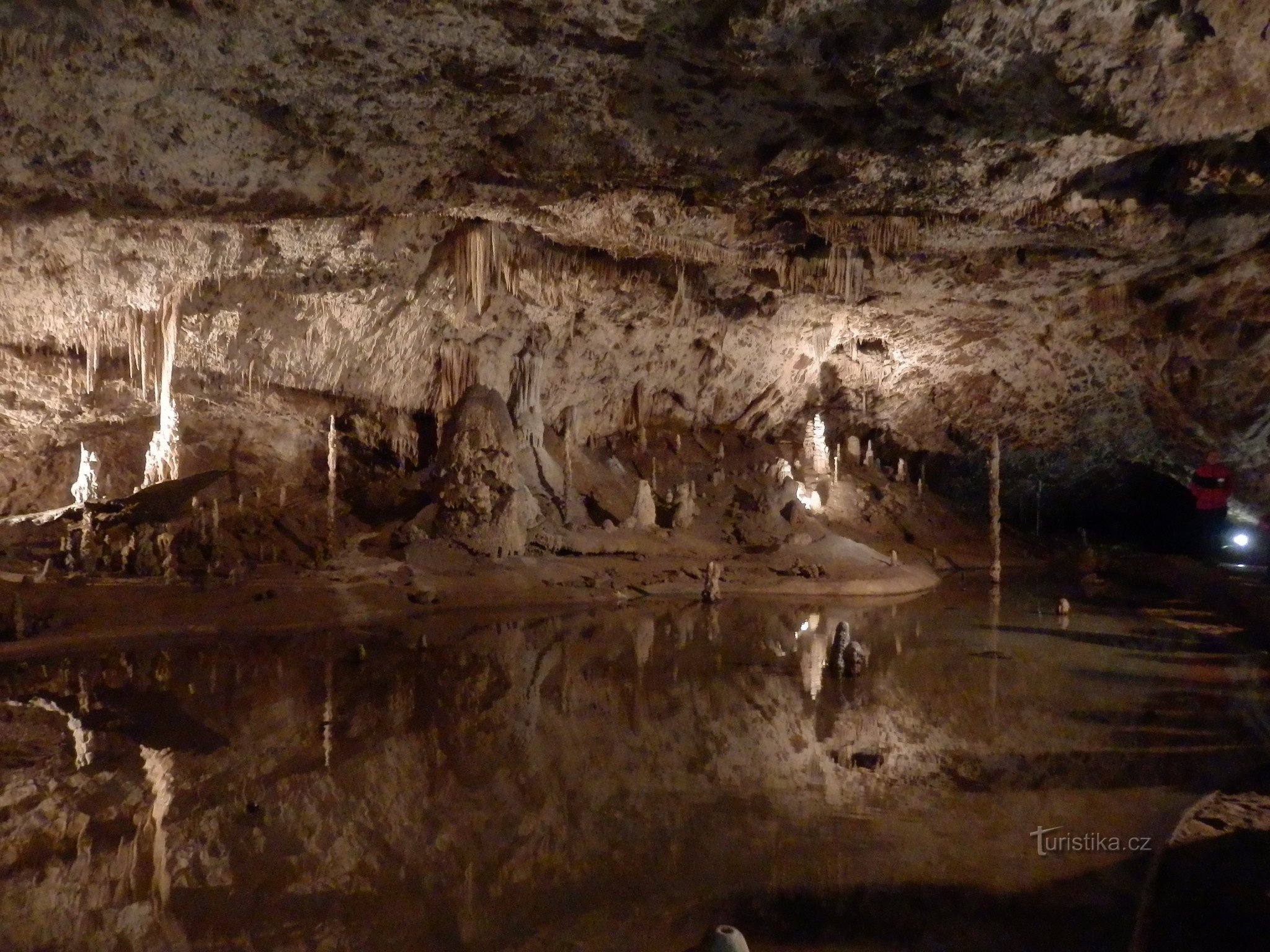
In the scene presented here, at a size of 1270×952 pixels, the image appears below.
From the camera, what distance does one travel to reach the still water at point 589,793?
377 cm

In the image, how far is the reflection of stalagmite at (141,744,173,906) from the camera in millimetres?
4020

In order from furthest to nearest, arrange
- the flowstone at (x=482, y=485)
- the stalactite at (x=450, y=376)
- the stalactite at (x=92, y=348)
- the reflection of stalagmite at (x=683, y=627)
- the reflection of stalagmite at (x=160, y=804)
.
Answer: the stalactite at (x=450, y=376) < the flowstone at (x=482, y=485) < the stalactite at (x=92, y=348) < the reflection of stalagmite at (x=683, y=627) < the reflection of stalagmite at (x=160, y=804)

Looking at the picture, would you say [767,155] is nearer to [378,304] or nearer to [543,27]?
[543,27]

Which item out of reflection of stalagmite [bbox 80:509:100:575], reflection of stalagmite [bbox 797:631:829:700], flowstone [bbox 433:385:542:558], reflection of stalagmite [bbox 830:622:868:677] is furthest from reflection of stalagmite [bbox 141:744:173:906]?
flowstone [bbox 433:385:542:558]

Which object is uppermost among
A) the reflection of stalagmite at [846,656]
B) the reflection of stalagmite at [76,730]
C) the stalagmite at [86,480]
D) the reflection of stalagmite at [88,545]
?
the stalagmite at [86,480]

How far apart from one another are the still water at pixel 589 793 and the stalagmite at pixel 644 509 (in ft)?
23.5

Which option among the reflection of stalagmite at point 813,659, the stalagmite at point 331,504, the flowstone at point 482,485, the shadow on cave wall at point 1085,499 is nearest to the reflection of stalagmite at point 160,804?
the reflection of stalagmite at point 813,659

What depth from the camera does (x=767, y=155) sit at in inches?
312

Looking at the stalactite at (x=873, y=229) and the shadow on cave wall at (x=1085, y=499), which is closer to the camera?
the stalactite at (x=873, y=229)

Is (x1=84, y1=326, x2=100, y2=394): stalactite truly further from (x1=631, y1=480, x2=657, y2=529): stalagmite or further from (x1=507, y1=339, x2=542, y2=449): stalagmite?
(x1=631, y1=480, x2=657, y2=529): stalagmite

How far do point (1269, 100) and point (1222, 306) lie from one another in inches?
301

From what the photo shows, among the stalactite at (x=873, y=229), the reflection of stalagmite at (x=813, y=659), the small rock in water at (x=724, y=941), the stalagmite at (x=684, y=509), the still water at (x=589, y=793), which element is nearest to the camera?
the small rock in water at (x=724, y=941)

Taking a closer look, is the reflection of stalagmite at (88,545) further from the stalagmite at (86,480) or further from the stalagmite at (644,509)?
the stalagmite at (644,509)

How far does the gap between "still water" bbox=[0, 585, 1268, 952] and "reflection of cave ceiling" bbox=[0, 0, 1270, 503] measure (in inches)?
187
